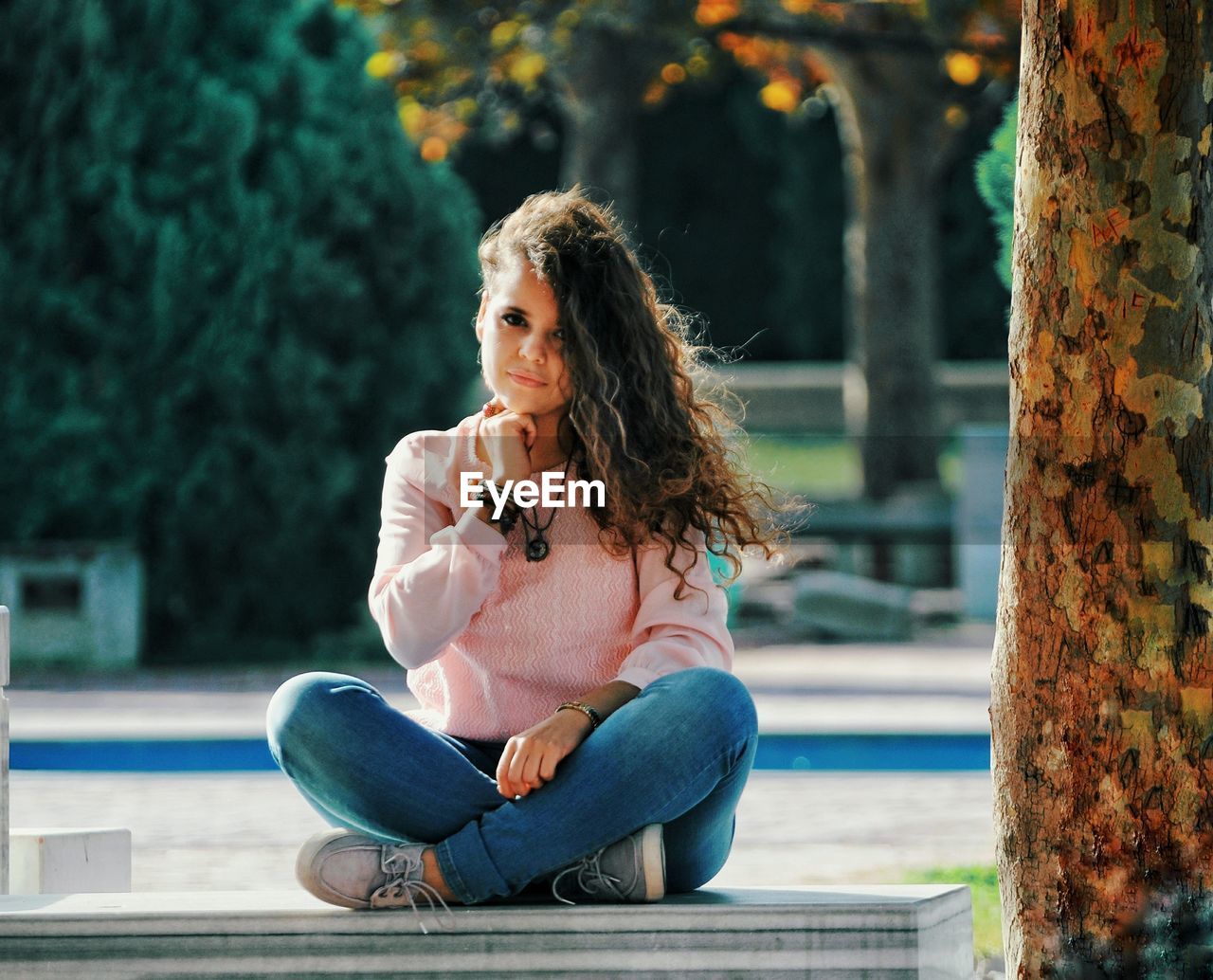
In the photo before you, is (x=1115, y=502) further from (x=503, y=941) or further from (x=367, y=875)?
(x=367, y=875)

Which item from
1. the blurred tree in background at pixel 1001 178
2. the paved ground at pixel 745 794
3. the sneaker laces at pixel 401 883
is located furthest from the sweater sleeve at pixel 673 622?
the paved ground at pixel 745 794

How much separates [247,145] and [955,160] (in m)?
13.4

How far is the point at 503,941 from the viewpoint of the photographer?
8.16 ft

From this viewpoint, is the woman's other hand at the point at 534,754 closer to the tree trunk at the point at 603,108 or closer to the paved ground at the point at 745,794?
the paved ground at the point at 745,794

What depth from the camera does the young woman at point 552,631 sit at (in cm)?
252

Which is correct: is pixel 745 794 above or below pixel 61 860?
below

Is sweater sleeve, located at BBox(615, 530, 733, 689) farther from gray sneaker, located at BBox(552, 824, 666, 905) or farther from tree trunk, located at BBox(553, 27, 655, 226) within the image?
tree trunk, located at BBox(553, 27, 655, 226)

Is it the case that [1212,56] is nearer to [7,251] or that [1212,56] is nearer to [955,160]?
[7,251]

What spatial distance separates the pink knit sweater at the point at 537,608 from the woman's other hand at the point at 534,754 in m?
0.18

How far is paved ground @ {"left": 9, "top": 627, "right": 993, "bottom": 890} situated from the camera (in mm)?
5098

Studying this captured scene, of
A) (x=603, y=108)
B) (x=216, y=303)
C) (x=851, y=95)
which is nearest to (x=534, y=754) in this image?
(x=216, y=303)

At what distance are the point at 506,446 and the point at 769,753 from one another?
4.15m

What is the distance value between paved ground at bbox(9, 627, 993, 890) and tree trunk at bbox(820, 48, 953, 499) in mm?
4132

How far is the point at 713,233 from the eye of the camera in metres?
23.9
